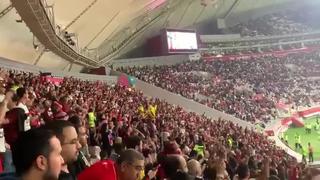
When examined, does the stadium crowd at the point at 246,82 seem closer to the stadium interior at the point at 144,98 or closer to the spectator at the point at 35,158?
the stadium interior at the point at 144,98

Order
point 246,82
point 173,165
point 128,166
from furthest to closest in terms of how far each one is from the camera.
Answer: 1. point 246,82
2. point 173,165
3. point 128,166

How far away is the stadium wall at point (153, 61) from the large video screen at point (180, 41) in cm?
151

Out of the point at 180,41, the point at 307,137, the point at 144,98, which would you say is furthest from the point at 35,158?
the point at 180,41

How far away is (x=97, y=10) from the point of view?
24828 mm

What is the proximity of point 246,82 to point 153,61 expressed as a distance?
720 cm

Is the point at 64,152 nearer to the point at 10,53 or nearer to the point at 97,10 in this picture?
the point at 10,53

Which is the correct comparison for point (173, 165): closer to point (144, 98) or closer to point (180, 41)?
point (144, 98)

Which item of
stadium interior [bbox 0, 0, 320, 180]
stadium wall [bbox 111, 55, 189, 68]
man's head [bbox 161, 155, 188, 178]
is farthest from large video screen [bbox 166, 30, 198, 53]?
man's head [bbox 161, 155, 188, 178]

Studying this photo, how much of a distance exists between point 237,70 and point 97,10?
21476 millimetres

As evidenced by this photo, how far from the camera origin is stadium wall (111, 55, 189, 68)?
40250 millimetres

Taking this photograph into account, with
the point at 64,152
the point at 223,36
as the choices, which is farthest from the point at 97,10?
the point at 223,36

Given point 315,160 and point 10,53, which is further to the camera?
point 315,160

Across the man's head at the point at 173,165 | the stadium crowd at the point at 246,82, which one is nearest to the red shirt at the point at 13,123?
the man's head at the point at 173,165

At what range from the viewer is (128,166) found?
3602mm
